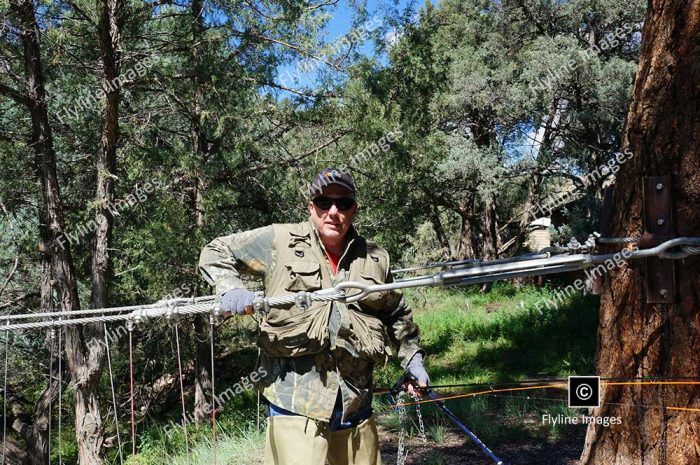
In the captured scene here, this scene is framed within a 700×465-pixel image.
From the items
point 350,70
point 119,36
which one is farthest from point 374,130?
point 119,36

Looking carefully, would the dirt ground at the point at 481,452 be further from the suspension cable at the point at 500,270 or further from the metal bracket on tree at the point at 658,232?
the metal bracket on tree at the point at 658,232

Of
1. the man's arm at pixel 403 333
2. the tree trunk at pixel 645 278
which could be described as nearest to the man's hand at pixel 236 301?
the man's arm at pixel 403 333

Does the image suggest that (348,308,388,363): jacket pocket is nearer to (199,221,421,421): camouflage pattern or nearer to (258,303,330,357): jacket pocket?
(199,221,421,421): camouflage pattern

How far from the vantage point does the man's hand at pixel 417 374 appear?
289 cm

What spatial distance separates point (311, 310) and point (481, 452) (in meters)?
2.70

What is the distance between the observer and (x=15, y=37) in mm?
7703

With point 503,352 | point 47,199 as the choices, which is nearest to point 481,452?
point 503,352

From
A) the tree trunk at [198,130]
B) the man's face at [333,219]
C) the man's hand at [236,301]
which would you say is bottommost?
the man's hand at [236,301]

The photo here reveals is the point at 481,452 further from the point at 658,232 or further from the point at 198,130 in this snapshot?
the point at 198,130

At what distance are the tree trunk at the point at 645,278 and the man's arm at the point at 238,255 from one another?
1.34 metres

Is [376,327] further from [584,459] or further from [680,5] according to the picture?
[680,5]

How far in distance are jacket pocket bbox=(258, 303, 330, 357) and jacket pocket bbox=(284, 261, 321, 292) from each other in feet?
0.34

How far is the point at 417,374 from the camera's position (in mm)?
2916

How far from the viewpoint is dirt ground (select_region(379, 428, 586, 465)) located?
4.49 m
